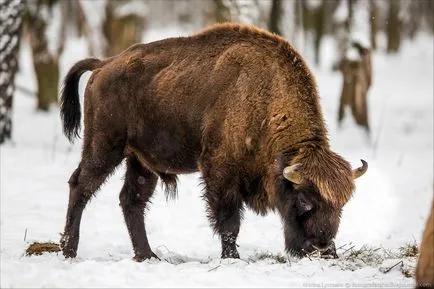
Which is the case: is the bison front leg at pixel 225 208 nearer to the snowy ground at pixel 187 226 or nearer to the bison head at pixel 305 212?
the snowy ground at pixel 187 226

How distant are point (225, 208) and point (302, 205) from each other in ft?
2.48

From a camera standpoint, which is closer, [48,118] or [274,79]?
[274,79]

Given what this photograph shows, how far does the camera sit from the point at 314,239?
586cm

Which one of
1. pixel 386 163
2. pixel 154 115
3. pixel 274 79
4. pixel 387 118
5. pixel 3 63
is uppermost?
pixel 274 79

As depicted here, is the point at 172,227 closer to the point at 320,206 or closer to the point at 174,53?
the point at 174,53

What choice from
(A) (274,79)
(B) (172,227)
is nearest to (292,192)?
(A) (274,79)

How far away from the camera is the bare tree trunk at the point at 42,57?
16719mm

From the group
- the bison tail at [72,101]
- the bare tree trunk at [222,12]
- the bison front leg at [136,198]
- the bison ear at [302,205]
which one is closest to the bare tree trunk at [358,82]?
the bare tree trunk at [222,12]

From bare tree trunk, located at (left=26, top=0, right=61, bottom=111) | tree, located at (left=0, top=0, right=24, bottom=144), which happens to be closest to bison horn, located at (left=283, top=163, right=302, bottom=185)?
tree, located at (left=0, top=0, right=24, bottom=144)

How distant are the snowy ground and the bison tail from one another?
3.90ft

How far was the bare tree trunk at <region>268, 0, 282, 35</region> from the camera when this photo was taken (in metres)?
15.6

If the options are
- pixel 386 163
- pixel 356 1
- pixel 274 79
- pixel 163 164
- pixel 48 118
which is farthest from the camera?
pixel 48 118

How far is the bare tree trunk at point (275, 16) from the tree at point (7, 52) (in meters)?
6.07

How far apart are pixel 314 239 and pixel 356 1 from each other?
10736 millimetres
